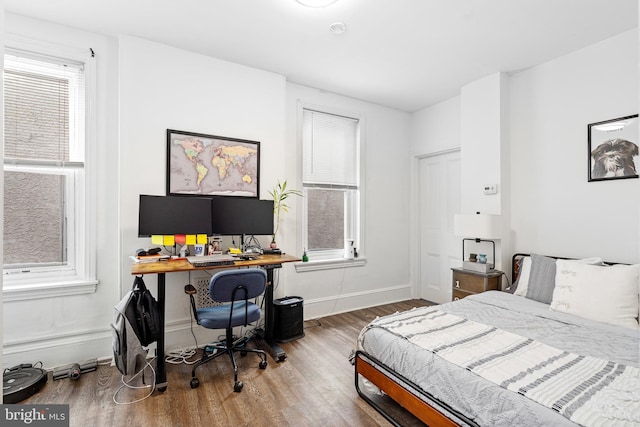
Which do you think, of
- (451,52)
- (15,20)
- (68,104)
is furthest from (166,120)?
(451,52)

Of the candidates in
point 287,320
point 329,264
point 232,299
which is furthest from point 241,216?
point 329,264

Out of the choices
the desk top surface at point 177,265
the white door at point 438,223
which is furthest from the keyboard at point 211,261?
the white door at point 438,223

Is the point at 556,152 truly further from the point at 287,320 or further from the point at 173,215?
the point at 173,215

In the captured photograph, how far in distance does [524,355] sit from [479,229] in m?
1.76

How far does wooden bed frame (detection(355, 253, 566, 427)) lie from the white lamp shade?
191 centimetres

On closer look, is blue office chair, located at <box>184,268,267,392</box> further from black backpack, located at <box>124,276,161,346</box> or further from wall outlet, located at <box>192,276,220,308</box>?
wall outlet, located at <box>192,276,220,308</box>

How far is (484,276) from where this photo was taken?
10.8ft

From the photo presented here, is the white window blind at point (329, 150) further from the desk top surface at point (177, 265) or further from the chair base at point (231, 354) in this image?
the chair base at point (231, 354)

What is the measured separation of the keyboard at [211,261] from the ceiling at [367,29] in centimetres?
202

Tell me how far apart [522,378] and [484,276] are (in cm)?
186

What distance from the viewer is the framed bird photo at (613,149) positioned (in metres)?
2.74

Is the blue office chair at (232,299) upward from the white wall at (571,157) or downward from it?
downward

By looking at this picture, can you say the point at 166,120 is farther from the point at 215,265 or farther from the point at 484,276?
the point at 484,276

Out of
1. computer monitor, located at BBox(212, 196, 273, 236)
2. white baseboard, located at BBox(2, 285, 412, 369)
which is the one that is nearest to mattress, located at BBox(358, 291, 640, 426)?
computer monitor, located at BBox(212, 196, 273, 236)
